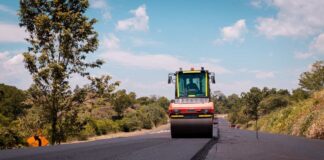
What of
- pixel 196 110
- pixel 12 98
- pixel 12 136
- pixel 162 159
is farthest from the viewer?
pixel 12 98

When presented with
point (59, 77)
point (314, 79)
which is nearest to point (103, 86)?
point (59, 77)

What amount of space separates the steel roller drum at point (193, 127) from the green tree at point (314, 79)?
2884 inches

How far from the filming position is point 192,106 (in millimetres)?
17109

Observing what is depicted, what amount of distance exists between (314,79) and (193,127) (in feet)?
250

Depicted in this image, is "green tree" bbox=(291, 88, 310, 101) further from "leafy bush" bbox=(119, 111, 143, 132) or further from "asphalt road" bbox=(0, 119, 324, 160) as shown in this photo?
"asphalt road" bbox=(0, 119, 324, 160)

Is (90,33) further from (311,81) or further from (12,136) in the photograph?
(311,81)

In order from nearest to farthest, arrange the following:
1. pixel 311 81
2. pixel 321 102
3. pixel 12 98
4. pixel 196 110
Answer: pixel 196 110 → pixel 321 102 → pixel 12 98 → pixel 311 81

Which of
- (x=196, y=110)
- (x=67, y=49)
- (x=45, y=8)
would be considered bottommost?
(x=196, y=110)

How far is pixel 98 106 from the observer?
71.7ft

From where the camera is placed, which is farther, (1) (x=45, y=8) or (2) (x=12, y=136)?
(1) (x=45, y=8)

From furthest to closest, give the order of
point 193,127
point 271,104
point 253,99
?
point 271,104 → point 253,99 → point 193,127

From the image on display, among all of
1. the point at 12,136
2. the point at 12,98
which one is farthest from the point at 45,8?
the point at 12,98

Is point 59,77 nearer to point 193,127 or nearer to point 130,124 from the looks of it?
point 193,127

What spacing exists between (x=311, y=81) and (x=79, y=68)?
2965 inches
